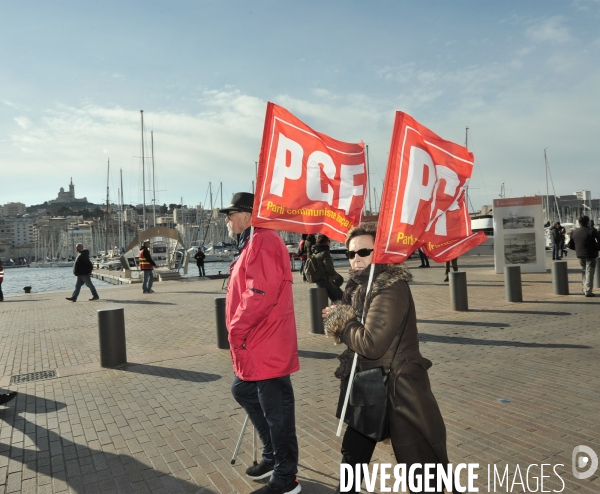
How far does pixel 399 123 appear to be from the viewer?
329 centimetres

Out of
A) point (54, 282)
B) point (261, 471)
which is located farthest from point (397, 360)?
point (54, 282)

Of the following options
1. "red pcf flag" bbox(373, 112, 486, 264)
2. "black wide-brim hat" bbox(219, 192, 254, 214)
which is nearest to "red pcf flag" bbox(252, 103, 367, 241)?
"black wide-brim hat" bbox(219, 192, 254, 214)

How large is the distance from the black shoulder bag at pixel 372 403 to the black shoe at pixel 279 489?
98 centimetres

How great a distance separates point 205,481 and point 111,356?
4.23 metres

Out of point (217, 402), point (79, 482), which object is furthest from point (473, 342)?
point (79, 482)

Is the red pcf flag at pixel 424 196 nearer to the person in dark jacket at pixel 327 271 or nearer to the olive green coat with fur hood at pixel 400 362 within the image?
the olive green coat with fur hood at pixel 400 362

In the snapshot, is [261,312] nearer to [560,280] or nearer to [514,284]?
[514,284]

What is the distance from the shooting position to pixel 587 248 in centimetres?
1213

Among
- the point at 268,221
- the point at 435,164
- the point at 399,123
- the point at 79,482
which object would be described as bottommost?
the point at 79,482

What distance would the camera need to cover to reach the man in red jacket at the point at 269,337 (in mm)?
3162

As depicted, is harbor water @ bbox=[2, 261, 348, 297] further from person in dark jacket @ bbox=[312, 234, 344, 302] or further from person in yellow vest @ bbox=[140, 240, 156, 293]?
person in dark jacket @ bbox=[312, 234, 344, 302]

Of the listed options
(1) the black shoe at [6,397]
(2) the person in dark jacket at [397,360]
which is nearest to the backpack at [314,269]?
(1) the black shoe at [6,397]

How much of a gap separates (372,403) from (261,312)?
0.91 m

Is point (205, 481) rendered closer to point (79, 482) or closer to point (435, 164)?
point (79, 482)
